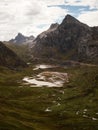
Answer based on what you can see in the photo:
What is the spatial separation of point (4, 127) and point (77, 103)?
300 feet

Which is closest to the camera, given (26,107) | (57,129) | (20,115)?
(57,129)

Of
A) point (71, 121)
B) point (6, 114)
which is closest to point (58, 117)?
point (71, 121)

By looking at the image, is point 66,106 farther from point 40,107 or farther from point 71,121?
point 71,121

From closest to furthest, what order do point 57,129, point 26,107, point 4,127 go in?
1. point 4,127
2. point 57,129
3. point 26,107

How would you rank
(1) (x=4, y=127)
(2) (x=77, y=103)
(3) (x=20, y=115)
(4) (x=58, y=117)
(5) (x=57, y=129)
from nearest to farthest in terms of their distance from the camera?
1. (1) (x=4, y=127)
2. (5) (x=57, y=129)
3. (3) (x=20, y=115)
4. (4) (x=58, y=117)
5. (2) (x=77, y=103)

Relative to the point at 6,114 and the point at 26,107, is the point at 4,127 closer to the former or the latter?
the point at 6,114

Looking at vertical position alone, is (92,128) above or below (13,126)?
below

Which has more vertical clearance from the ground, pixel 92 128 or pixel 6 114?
pixel 6 114

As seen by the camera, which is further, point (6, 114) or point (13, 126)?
point (6, 114)

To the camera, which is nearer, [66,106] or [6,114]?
[6,114]

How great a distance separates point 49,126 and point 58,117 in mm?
23617

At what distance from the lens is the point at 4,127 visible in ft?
367

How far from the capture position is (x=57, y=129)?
13312 cm

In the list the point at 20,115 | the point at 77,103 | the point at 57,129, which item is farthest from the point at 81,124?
the point at 77,103
